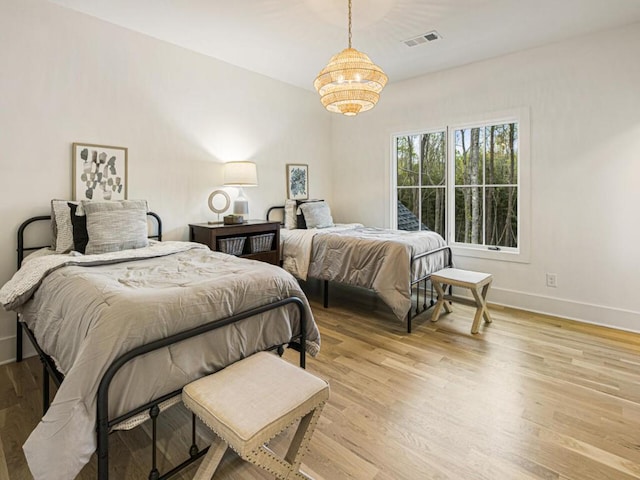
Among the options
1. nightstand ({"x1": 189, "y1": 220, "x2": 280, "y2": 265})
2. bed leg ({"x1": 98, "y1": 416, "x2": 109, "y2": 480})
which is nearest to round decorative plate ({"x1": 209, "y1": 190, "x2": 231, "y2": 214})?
nightstand ({"x1": 189, "y1": 220, "x2": 280, "y2": 265})

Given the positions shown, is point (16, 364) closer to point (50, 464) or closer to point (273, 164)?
point (50, 464)

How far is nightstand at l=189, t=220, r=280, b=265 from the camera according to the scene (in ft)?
11.2

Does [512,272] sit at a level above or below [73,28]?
below

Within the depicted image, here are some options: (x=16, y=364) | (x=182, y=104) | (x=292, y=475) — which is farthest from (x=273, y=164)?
(x=292, y=475)

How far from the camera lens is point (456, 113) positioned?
4.20 m

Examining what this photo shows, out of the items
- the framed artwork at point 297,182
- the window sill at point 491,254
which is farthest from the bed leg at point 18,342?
the window sill at point 491,254

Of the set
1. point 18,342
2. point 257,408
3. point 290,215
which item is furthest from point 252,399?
point 290,215

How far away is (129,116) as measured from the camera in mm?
3238

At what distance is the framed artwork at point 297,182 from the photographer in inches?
189

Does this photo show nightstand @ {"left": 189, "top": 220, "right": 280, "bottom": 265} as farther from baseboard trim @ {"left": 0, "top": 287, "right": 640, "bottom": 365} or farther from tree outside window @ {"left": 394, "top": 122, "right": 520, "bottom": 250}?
tree outside window @ {"left": 394, "top": 122, "right": 520, "bottom": 250}

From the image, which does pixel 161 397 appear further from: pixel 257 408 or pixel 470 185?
pixel 470 185

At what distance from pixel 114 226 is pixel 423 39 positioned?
318 centimetres

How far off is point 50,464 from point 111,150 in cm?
261

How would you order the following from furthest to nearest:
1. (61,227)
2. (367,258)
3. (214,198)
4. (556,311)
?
→ 1. (214,198)
2. (556,311)
3. (367,258)
4. (61,227)
